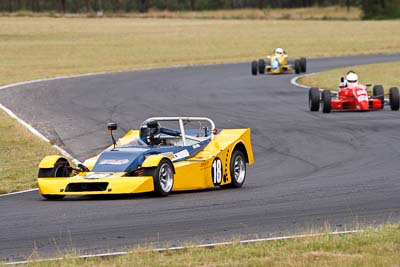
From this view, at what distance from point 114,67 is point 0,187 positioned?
35.4 meters

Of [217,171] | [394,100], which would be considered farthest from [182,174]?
[394,100]

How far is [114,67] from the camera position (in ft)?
163

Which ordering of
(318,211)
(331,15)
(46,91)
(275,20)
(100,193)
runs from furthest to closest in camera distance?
(331,15)
(275,20)
(46,91)
(100,193)
(318,211)

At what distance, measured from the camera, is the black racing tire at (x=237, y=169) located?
46.5 feet

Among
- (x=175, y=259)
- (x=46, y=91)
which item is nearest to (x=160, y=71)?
(x=46, y=91)

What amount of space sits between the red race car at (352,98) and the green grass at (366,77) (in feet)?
19.5

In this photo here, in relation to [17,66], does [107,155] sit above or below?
above

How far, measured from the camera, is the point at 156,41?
2726 inches

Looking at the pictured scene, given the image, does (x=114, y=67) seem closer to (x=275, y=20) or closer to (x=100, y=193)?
(x=100, y=193)

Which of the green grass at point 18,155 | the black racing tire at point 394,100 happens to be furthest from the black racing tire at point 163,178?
the black racing tire at point 394,100

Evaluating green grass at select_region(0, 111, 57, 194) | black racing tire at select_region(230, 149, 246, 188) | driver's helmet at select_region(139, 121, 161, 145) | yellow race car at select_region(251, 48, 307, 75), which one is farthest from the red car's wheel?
yellow race car at select_region(251, 48, 307, 75)

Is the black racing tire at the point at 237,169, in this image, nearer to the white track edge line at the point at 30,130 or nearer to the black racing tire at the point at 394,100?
the white track edge line at the point at 30,130

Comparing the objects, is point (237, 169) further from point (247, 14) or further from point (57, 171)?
point (247, 14)

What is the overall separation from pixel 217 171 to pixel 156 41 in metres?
55.8
